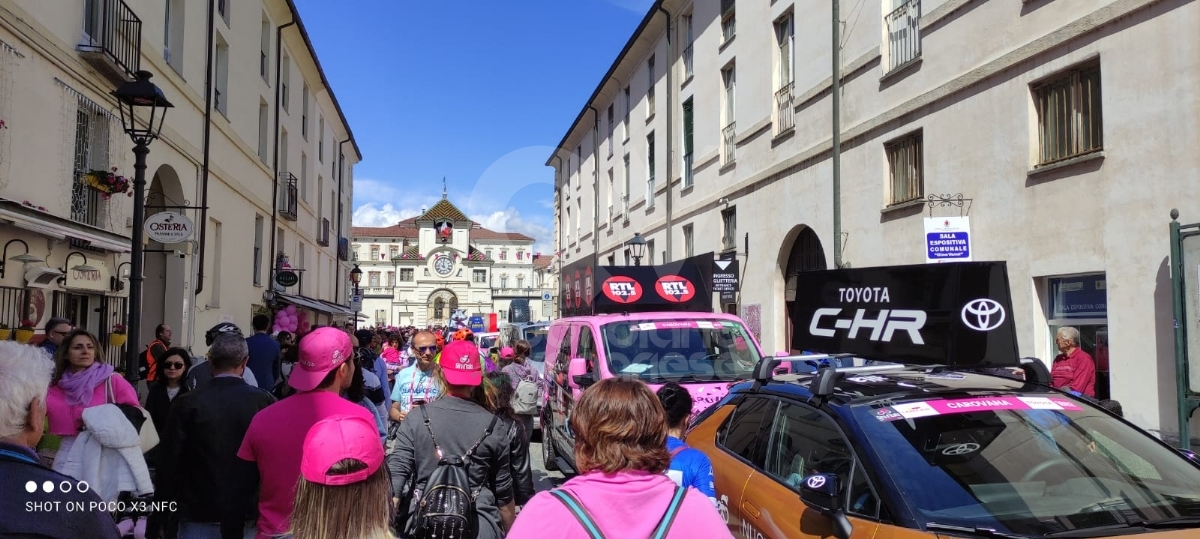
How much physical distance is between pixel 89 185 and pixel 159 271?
473 centimetres

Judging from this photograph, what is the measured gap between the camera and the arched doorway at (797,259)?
1773 centimetres

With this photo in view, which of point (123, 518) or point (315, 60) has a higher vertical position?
point (315, 60)

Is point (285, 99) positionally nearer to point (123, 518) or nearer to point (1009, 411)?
point (123, 518)

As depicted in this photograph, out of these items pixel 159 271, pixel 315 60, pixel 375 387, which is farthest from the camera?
pixel 315 60

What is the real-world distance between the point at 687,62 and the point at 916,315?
22.0 m

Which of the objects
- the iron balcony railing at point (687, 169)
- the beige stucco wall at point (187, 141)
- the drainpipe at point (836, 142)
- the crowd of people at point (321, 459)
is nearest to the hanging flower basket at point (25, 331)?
the beige stucco wall at point (187, 141)

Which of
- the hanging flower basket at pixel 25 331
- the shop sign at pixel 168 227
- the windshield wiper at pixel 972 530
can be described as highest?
the shop sign at pixel 168 227

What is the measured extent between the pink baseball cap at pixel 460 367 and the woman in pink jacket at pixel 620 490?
143cm

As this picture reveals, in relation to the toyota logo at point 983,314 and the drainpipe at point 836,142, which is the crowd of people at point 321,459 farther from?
the drainpipe at point 836,142

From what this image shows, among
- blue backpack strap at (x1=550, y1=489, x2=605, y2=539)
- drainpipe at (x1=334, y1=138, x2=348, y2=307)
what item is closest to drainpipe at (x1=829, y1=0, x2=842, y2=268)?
blue backpack strap at (x1=550, y1=489, x2=605, y2=539)

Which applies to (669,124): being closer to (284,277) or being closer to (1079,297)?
(284,277)

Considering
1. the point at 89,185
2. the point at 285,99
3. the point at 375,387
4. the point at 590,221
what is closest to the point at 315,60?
the point at 285,99

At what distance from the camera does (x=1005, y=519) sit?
3293 millimetres

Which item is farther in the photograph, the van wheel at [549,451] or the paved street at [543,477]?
the van wheel at [549,451]
